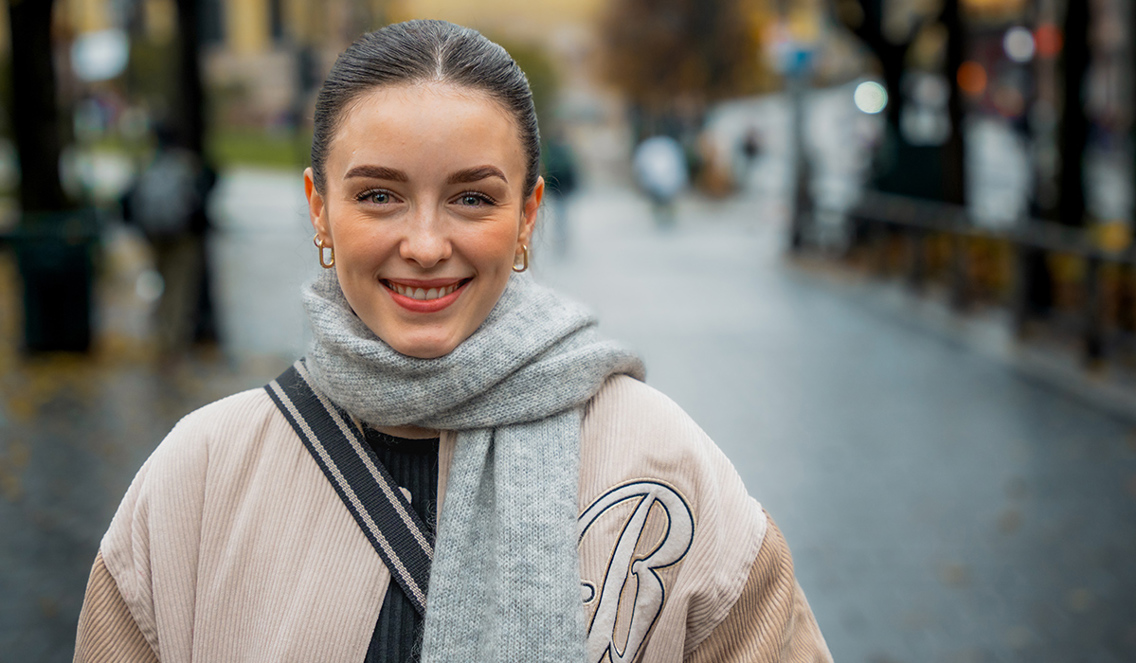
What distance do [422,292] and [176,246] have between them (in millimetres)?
9708

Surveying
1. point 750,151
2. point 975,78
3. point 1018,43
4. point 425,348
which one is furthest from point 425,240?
point 975,78

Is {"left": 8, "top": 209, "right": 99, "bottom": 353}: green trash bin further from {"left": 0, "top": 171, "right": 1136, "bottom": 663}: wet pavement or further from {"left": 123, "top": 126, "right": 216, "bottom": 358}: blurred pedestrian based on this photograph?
{"left": 123, "top": 126, "right": 216, "bottom": 358}: blurred pedestrian

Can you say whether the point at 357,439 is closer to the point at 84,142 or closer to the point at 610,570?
the point at 610,570

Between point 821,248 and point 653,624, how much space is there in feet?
57.2

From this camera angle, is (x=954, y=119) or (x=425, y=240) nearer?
(x=425, y=240)

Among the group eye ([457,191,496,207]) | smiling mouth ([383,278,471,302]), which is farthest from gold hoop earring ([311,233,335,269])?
eye ([457,191,496,207])

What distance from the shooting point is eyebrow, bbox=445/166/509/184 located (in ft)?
5.43

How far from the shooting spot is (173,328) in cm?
1075

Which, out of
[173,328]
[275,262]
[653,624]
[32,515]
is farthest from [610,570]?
[275,262]

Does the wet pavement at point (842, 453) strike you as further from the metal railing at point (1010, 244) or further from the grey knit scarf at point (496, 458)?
the metal railing at point (1010, 244)

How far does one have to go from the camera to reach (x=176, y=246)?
10.8 metres

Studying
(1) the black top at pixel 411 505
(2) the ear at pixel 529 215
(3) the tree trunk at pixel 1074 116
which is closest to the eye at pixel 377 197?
(2) the ear at pixel 529 215

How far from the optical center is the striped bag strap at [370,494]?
1.70 m

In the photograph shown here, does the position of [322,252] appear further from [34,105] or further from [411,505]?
[34,105]
